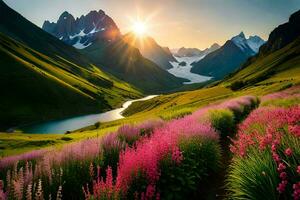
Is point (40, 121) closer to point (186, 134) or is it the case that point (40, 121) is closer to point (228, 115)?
point (228, 115)

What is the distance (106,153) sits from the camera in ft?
36.0

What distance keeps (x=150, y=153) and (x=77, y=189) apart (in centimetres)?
227

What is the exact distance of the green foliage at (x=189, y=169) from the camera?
8.66 m

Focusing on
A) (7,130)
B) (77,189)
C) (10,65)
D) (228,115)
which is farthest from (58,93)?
(77,189)

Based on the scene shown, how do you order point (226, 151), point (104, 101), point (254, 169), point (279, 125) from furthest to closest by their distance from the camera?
point (104, 101) → point (226, 151) → point (279, 125) → point (254, 169)

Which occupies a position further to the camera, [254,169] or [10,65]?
[10,65]

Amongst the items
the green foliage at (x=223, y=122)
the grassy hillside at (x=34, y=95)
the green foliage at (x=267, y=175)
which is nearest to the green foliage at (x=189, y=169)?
the green foliage at (x=267, y=175)

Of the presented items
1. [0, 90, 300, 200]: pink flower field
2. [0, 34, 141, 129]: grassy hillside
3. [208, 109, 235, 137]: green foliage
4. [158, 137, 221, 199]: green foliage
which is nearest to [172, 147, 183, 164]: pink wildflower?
[0, 90, 300, 200]: pink flower field

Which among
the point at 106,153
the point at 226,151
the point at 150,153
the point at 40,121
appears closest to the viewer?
the point at 150,153

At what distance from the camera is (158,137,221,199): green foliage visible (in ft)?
28.4

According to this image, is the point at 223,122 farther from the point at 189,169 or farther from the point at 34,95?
the point at 34,95

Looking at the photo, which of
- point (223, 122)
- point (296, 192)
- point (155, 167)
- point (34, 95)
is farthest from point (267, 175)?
point (34, 95)

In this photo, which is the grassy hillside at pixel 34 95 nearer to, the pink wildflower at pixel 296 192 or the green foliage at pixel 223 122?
the green foliage at pixel 223 122

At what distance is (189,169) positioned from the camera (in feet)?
33.4
